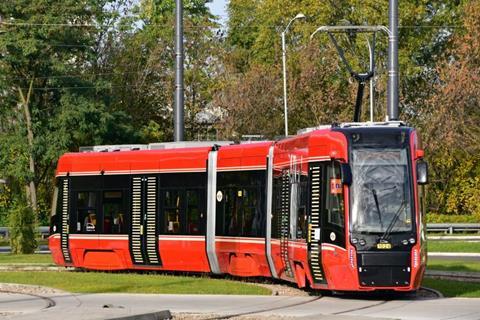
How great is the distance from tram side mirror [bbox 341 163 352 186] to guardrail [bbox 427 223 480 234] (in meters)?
36.6

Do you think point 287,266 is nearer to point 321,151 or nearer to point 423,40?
point 321,151

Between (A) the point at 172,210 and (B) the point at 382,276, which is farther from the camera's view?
(A) the point at 172,210

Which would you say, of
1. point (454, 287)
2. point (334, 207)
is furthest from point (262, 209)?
point (334, 207)

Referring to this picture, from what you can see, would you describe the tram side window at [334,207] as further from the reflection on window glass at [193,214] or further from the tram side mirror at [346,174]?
the reflection on window glass at [193,214]

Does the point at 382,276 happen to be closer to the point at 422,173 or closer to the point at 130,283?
the point at 422,173

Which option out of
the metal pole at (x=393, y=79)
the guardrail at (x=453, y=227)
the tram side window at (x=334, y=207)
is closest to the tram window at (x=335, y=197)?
the tram side window at (x=334, y=207)

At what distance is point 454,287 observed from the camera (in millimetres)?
26031

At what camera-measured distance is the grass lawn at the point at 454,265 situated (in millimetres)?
32656

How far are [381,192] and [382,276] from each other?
1.46 m

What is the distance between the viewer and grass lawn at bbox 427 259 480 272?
32.7 metres

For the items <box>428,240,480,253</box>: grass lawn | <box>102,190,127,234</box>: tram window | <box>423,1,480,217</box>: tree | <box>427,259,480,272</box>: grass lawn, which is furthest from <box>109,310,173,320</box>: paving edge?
<box>423,1,480,217</box>: tree

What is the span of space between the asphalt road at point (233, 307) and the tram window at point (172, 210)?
5822mm

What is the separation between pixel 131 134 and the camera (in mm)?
64688

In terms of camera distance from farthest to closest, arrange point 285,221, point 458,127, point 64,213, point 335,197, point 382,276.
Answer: point 458,127 < point 64,213 < point 285,221 < point 335,197 < point 382,276
